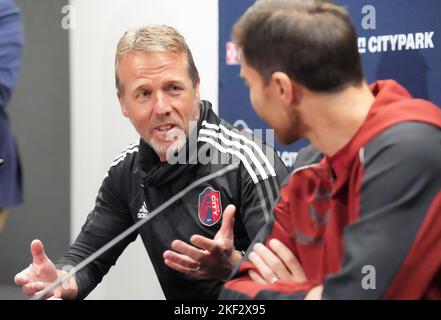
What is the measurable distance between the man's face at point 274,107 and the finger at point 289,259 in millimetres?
200

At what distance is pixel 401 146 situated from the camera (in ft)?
3.29

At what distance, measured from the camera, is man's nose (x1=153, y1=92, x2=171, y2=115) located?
173cm

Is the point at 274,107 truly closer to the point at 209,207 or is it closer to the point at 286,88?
the point at 286,88

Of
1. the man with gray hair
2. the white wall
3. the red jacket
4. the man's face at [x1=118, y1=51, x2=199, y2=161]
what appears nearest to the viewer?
the red jacket

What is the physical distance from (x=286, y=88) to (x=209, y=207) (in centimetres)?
58

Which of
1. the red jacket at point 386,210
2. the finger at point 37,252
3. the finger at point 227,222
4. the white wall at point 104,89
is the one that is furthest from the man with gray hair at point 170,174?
the white wall at point 104,89

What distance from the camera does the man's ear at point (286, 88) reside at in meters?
1.12

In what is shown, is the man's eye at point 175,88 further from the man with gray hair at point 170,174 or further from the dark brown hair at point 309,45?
the dark brown hair at point 309,45

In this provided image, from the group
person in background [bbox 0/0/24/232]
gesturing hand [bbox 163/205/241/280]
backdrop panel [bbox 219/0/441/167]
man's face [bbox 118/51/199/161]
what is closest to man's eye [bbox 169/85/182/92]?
man's face [bbox 118/51/199/161]

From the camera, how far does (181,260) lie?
4.46 feet

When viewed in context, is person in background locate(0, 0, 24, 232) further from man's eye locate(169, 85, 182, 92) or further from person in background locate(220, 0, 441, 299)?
person in background locate(220, 0, 441, 299)

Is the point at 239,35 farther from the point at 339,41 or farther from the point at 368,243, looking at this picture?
Answer: the point at 368,243

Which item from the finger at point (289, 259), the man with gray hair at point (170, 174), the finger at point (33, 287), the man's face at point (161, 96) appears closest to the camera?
the finger at point (289, 259)

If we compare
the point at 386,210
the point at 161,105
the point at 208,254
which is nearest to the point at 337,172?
the point at 386,210
